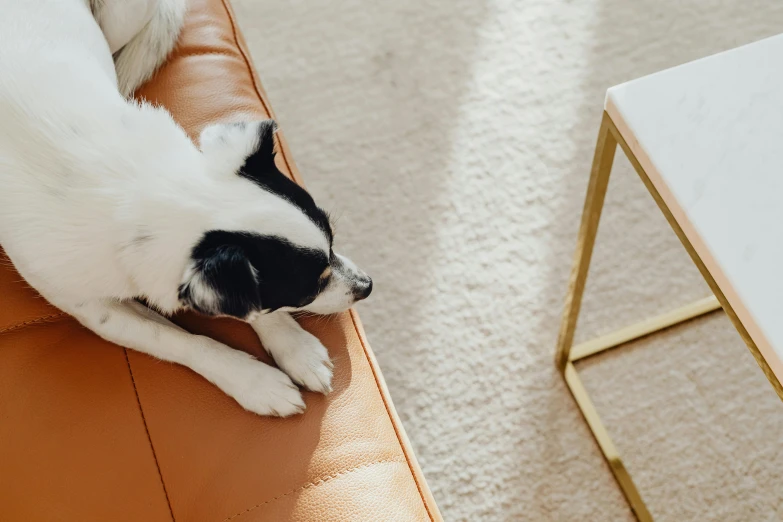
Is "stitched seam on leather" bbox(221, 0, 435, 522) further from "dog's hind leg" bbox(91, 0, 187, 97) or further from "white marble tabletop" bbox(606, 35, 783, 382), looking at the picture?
"white marble tabletop" bbox(606, 35, 783, 382)

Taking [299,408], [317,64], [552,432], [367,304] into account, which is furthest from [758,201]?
[317,64]

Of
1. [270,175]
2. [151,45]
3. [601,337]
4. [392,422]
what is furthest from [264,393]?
[601,337]

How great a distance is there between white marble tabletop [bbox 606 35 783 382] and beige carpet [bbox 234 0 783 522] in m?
0.83

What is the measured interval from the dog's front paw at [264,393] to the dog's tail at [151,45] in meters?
0.63

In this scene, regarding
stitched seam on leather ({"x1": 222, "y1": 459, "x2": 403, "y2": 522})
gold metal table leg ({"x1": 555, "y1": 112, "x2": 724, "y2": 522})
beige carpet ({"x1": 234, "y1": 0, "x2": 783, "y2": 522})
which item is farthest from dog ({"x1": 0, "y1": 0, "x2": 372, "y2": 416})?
beige carpet ({"x1": 234, "y1": 0, "x2": 783, "y2": 522})

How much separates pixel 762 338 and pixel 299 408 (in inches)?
24.9

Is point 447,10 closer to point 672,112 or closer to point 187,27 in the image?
point 187,27

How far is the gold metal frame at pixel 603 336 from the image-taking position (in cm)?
108

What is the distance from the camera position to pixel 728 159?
0.90 m

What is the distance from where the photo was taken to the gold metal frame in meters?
1.08

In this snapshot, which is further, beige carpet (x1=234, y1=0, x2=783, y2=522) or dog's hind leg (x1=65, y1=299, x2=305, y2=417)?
beige carpet (x1=234, y1=0, x2=783, y2=522)

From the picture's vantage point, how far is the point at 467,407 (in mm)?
1655

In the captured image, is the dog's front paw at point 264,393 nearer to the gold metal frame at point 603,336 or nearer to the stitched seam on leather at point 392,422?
the stitched seam on leather at point 392,422

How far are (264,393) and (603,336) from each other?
948mm
